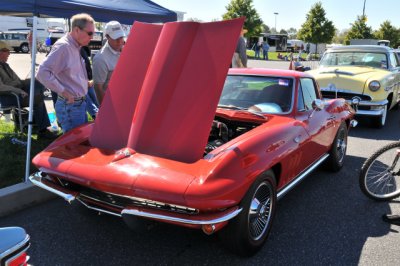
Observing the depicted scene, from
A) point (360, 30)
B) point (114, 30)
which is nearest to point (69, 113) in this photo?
point (114, 30)

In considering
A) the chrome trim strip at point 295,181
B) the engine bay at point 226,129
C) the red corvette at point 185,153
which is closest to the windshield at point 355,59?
the chrome trim strip at point 295,181

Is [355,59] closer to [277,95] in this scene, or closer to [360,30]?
[277,95]

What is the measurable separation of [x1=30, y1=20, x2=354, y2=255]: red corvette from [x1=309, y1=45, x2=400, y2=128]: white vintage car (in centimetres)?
397

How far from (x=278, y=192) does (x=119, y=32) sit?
9.27ft

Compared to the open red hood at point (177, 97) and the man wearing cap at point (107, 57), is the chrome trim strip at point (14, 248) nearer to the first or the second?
the open red hood at point (177, 97)

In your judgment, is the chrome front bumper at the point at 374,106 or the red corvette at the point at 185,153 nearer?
the red corvette at the point at 185,153

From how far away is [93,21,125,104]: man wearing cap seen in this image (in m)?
4.45

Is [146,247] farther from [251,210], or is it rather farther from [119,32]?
[119,32]

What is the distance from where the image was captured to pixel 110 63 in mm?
4539

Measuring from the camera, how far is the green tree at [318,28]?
146ft

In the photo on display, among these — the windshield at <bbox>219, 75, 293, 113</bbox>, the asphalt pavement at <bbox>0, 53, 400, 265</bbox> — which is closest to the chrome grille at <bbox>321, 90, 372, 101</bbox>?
the asphalt pavement at <bbox>0, 53, 400, 265</bbox>

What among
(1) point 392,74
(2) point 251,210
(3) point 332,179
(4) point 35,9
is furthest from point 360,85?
Result: (4) point 35,9

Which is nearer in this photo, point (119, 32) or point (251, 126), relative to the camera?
point (251, 126)

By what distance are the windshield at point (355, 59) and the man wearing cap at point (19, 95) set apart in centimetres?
658
